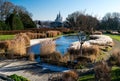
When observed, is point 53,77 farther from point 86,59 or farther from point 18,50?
point 18,50

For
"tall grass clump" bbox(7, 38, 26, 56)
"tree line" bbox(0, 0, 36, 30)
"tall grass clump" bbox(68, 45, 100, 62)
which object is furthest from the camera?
"tree line" bbox(0, 0, 36, 30)

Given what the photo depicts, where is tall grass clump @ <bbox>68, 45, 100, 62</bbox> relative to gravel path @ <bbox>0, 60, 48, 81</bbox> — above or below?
→ above

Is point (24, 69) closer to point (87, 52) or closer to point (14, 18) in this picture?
point (87, 52)

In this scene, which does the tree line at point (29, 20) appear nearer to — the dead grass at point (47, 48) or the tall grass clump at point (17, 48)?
the dead grass at point (47, 48)

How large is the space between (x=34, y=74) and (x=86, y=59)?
4433 mm

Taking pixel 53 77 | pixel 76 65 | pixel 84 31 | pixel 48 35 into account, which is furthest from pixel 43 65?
pixel 48 35

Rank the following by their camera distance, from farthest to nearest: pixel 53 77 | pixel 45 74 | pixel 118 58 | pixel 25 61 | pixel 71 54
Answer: pixel 71 54 → pixel 25 61 → pixel 118 58 → pixel 45 74 → pixel 53 77

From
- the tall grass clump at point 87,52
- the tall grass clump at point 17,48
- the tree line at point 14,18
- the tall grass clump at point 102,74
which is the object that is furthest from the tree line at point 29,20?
the tall grass clump at point 102,74

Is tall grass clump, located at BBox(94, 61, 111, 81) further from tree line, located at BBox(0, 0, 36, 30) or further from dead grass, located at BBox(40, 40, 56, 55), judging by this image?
tree line, located at BBox(0, 0, 36, 30)

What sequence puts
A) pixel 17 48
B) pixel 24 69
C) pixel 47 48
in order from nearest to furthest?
pixel 24 69 < pixel 47 48 < pixel 17 48

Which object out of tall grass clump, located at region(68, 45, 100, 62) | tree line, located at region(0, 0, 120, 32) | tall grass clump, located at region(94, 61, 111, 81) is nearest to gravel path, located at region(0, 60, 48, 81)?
tall grass clump, located at region(94, 61, 111, 81)

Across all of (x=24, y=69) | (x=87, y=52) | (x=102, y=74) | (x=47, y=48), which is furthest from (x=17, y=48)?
(x=102, y=74)

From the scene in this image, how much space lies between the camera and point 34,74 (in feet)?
42.2

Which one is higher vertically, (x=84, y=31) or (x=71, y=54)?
(x=84, y=31)
